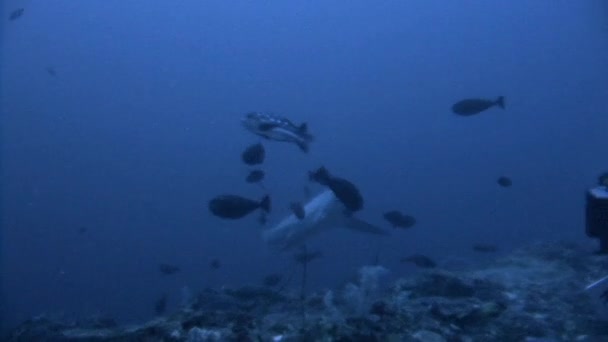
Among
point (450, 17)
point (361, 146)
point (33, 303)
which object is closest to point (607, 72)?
point (450, 17)

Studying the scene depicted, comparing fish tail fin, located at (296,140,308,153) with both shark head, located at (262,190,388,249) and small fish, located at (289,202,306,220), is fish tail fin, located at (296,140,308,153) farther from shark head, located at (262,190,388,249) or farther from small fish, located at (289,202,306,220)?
shark head, located at (262,190,388,249)

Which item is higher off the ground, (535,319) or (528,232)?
(528,232)

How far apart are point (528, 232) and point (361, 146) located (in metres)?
60.3

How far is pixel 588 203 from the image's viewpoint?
4953 mm

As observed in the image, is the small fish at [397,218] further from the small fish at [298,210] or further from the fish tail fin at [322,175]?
the fish tail fin at [322,175]

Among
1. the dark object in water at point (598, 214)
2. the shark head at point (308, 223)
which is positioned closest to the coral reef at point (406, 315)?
the dark object in water at point (598, 214)

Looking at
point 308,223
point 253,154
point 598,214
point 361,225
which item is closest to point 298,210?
point 253,154

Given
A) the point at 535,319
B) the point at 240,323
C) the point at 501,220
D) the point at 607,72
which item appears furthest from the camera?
the point at 607,72

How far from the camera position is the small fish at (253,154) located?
7.53m

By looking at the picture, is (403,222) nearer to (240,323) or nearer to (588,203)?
(588,203)

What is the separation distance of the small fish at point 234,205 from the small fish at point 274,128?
3.09 ft

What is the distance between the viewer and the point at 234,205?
6734mm

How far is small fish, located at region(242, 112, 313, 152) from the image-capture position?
627 centimetres

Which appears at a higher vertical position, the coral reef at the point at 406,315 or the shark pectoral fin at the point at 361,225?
the shark pectoral fin at the point at 361,225
